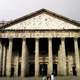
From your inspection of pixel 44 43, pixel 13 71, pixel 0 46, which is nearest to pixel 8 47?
pixel 0 46

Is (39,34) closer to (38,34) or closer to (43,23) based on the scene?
(38,34)

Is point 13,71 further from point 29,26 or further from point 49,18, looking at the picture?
point 49,18

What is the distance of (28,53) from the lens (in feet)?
107

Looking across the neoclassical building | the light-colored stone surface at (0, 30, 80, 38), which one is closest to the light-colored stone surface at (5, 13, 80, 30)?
the neoclassical building

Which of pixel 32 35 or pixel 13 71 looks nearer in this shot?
pixel 32 35

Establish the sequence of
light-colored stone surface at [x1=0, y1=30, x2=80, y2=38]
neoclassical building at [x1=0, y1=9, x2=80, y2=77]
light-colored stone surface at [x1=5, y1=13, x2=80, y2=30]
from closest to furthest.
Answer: neoclassical building at [x1=0, y1=9, x2=80, y2=77] < light-colored stone surface at [x1=0, y1=30, x2=80, y2=38] < light-colored stone surface at [x1=5, y1=13, x2=80, y2=30]

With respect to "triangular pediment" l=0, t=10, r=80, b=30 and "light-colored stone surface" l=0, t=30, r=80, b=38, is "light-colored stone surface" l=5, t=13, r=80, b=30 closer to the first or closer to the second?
"triangular pediment" l=0, t=10, r=80, b=30

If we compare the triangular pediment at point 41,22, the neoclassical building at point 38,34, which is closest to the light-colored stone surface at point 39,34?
the neoclassical building at point 38,34

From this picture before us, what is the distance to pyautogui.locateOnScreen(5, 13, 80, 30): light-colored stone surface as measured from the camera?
29.6m

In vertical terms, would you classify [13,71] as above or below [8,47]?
below

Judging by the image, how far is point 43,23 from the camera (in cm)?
2978

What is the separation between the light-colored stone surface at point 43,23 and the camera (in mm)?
29594

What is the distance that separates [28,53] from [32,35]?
4.16m

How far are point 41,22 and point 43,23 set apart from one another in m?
0.35
